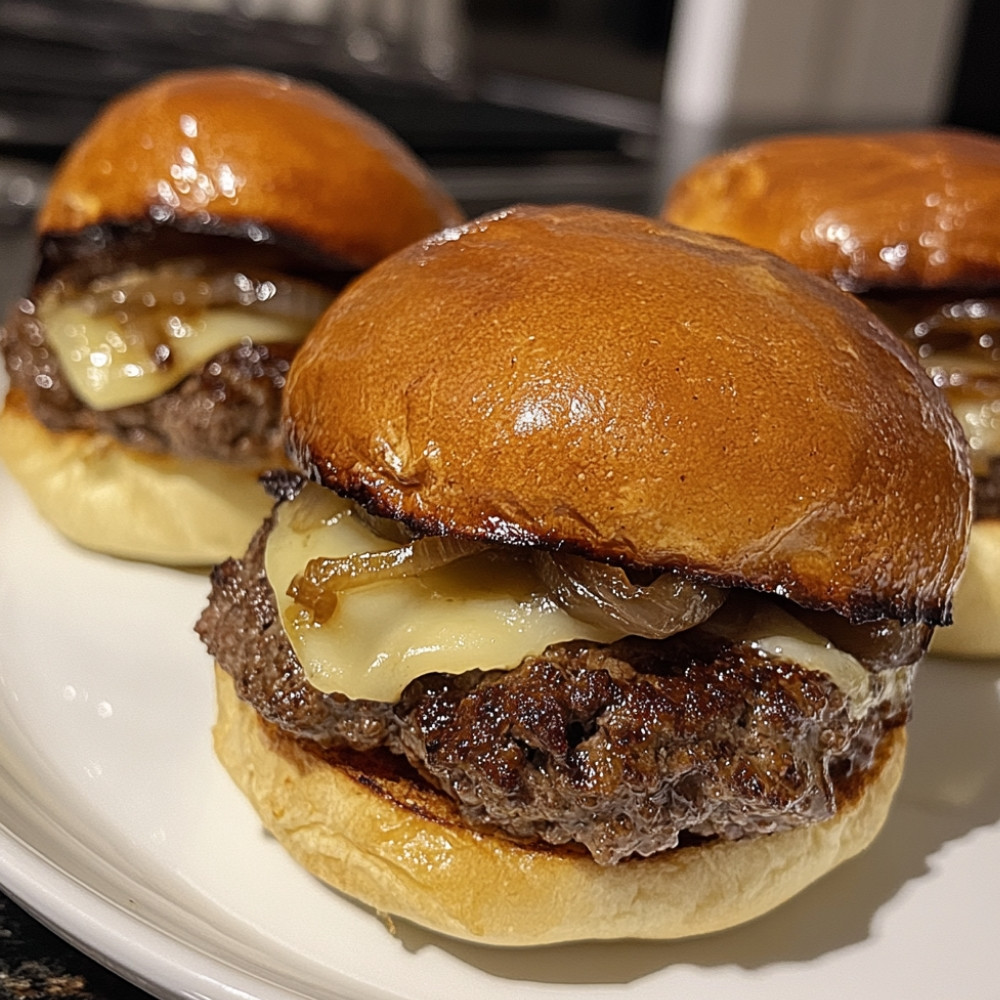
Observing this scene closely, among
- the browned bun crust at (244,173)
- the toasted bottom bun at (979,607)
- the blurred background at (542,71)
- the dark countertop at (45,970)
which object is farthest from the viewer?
the blurred background at (542,71)

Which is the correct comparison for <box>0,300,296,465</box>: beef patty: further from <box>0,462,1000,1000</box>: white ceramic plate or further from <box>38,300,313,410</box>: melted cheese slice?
<box>0,462,1000,1000</box>: white ceramic plate

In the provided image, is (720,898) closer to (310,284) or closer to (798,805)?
(798,805)

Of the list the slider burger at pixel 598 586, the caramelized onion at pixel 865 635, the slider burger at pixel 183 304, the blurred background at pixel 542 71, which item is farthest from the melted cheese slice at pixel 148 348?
the blurred background at pixel 542 71

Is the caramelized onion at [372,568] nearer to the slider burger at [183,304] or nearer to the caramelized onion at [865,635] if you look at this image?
the caramelized onion at [865,635]

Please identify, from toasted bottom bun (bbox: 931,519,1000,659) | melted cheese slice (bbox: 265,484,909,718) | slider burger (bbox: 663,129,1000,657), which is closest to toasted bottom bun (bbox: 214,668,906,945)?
melted cheese slice (bbox: 265,484,909,718)

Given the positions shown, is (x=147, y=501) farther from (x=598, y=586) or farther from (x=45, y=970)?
(x=598, y=586)

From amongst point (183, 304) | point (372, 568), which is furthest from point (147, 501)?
point (372, 568)
